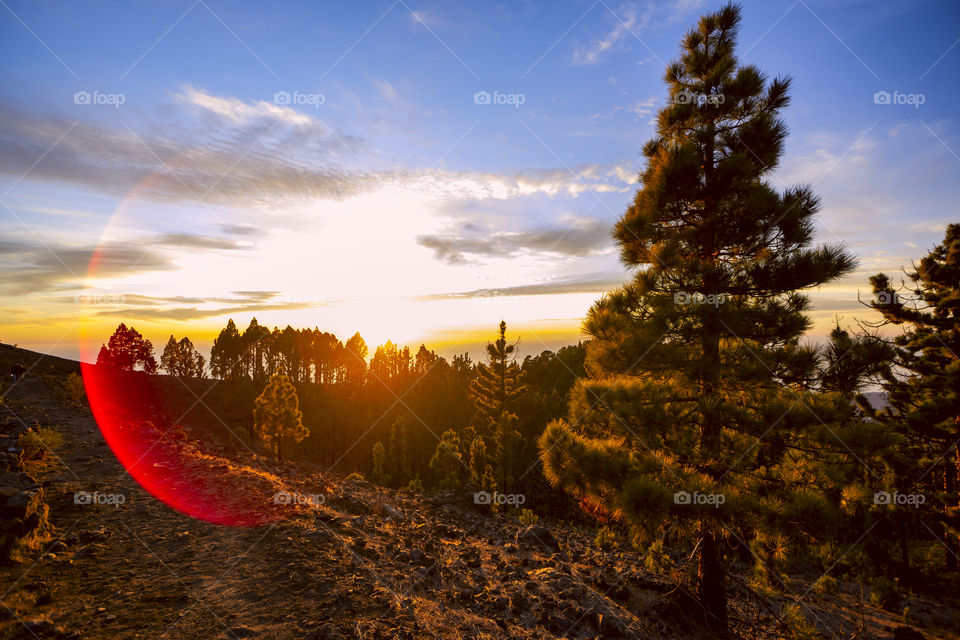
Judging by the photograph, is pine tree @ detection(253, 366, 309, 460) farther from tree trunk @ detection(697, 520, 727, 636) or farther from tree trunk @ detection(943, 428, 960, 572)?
tree trunk @ detection(943, 428, 960, 572)

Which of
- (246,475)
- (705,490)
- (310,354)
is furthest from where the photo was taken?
(310,354)

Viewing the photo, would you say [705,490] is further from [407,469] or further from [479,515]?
[407,469]

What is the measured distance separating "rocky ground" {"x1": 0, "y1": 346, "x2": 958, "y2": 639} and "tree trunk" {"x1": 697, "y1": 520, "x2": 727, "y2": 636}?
1.17 ft

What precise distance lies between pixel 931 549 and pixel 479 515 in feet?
70.3

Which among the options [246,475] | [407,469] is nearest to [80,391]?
[246,475]

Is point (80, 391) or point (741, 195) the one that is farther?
point (80, 391)

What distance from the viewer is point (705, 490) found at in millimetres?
7344

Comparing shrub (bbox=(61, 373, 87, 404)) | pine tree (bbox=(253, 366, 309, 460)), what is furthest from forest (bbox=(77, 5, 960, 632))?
shrub (bbox=(61, 373, 87, 404))

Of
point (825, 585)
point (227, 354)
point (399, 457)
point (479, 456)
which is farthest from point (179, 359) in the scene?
point (825, 585)
